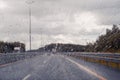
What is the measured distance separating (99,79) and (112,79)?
65 cm

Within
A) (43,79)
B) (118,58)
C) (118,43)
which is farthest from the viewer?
(118,43)

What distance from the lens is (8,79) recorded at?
1762 centimetres

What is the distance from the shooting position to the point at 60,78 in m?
17.9

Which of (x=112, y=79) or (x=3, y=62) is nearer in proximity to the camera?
(x=112, y=79)

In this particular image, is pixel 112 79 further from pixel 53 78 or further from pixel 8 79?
pixel 8 79

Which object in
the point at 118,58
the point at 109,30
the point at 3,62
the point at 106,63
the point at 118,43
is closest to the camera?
the point at 118,58

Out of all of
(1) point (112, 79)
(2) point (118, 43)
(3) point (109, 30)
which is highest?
(3) point (109, 30)

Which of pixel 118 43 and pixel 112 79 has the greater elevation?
pixel 118 43

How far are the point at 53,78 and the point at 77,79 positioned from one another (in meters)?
1.34

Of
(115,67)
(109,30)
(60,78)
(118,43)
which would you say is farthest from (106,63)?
(109,30)

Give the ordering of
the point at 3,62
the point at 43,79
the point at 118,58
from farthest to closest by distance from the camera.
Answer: the point at 3,62 < the point at 118,58 < the point at 43,79

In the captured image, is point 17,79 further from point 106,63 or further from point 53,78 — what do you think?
point 106,63

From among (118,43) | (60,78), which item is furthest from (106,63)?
(118,43)

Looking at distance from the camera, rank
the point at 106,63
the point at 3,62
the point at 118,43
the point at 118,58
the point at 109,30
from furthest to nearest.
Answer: the point at 109,30
the point at 118,43
the point at 3,62
the point at 106,63
the point at 118,58
